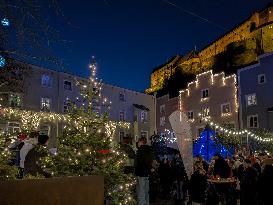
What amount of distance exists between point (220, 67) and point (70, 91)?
90.9 feet

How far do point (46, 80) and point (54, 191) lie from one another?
30.8m

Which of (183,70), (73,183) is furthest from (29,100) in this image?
(183,70)

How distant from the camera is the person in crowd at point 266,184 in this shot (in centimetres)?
912

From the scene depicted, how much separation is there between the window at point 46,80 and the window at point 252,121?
19384mm

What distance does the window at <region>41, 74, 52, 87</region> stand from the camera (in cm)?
3284

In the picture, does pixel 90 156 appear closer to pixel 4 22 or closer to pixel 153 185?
pixel 4 22

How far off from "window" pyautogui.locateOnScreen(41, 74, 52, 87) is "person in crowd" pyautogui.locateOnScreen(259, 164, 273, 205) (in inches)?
1056

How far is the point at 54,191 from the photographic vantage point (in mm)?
3545

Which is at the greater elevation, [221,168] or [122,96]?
[122,96]

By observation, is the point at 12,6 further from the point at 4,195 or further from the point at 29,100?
the point at 29,100

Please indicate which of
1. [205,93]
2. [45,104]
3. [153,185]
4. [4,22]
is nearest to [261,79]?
[205,93]

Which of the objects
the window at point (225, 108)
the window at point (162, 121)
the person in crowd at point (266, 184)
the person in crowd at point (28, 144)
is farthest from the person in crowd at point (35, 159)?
the window at point (162, 121)

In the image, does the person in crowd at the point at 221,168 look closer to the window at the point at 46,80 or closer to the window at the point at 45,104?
the window at the point at 45,104

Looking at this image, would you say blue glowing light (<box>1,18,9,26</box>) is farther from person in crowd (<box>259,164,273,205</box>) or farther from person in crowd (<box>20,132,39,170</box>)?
person in crowd (<box>259,164,273,205</box>)
